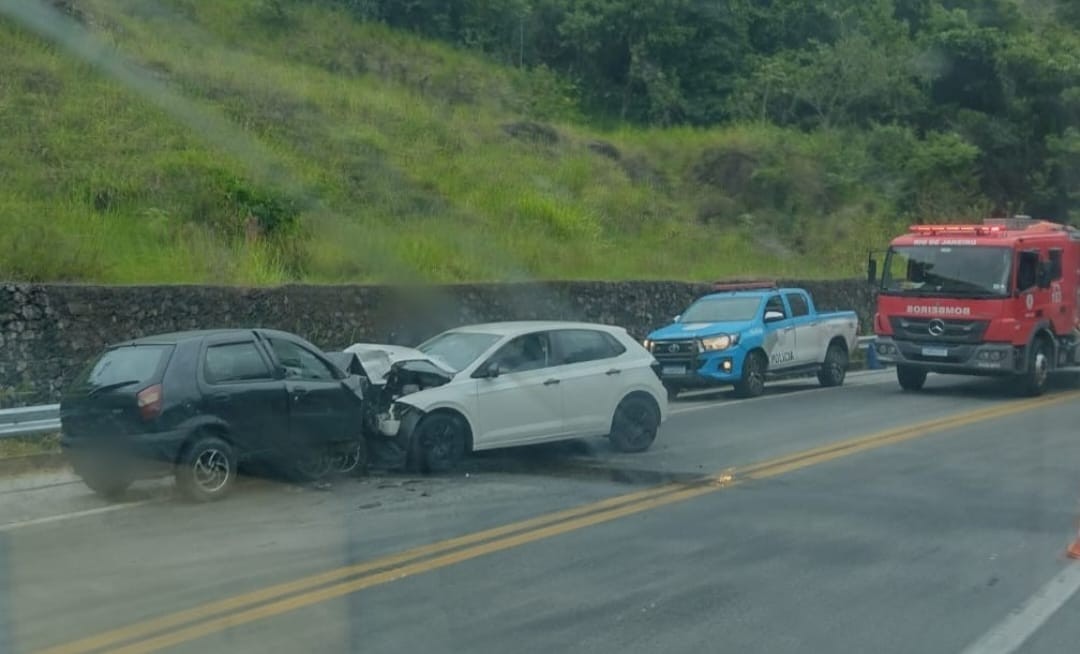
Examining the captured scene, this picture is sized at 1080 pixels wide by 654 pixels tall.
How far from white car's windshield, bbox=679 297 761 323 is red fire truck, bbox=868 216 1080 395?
2012 millimetres

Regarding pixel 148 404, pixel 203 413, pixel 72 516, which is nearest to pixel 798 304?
pixel 203 413

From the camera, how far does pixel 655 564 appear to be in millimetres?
9203

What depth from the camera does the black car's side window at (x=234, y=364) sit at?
12289mm

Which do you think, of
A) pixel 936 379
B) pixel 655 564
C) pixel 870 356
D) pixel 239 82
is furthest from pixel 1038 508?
pixel 239 82

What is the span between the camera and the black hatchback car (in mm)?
11734

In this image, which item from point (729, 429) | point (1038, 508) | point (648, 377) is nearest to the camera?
point (1038, 508)

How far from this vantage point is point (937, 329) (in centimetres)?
2086

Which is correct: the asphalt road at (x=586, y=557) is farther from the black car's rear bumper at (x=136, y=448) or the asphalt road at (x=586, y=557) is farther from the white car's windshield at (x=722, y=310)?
the white car's windshield at (x=722, y=310)

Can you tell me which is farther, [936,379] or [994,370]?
[936,379]

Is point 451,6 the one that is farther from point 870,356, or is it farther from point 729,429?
point 729,429

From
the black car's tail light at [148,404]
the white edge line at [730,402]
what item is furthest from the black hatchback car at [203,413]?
the white edge line at [730,402]

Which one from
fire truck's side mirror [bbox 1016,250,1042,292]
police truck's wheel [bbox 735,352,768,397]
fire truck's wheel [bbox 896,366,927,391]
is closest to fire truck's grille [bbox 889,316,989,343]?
fire truck's wheel [bbox 896,366,927,391]

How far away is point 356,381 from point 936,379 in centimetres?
1406

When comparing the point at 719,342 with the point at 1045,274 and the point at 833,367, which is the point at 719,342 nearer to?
the point at 833,367
